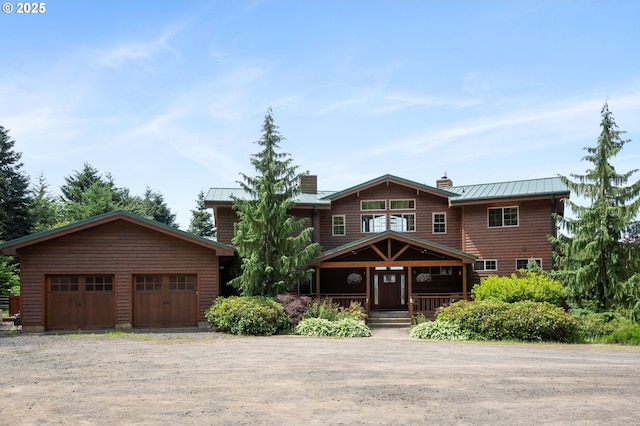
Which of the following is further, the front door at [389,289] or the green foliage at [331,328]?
the front door at [389,289]

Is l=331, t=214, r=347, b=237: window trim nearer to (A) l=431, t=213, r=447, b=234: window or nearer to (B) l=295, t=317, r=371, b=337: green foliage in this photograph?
(A) l=431, t=213, r=447, b=234: window

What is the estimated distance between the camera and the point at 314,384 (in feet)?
34.1

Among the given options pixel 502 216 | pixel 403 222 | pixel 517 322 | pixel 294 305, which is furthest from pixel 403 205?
pixel 517 322

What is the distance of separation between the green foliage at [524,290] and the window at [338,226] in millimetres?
7620

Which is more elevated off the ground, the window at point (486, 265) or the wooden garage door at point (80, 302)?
the window at point (486, 265)

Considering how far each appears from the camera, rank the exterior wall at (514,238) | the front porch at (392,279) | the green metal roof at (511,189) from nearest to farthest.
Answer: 1. the green metal roof at (511,189)
2. the exterior wall at (514,238)
3. the front porch at (392,279)

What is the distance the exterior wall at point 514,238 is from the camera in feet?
84.2

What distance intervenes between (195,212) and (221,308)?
3394cm

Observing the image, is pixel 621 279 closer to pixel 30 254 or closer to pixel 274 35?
pixel 274 35

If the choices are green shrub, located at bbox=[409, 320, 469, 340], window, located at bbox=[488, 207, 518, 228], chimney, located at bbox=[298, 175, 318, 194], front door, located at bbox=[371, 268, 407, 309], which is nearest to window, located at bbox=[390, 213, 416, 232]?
front door, located at bbox=[371, 268, 407, 309]

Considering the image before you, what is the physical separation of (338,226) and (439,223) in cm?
500

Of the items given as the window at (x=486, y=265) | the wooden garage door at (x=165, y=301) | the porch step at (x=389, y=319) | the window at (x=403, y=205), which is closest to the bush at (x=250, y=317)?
the wooden garage door at (x=165, y=301)

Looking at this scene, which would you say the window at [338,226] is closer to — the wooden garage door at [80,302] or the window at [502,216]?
the window at [502,216]

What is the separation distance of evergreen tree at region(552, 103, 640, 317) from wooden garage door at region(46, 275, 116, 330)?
1804cm
